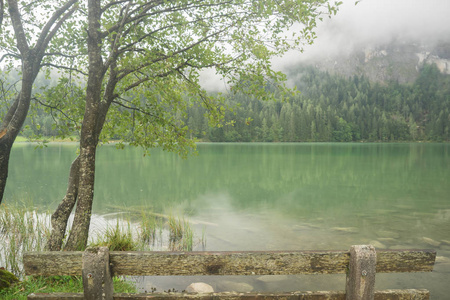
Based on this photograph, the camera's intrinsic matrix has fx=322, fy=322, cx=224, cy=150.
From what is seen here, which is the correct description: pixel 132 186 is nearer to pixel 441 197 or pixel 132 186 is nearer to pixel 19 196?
pixel 19 196

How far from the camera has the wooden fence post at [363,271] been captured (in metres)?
4.21

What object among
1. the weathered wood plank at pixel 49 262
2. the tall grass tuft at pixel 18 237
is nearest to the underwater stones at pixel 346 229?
the tall grass tuft at pixel 18 237

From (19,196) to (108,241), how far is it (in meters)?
18.6

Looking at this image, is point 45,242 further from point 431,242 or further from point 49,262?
point 431,242

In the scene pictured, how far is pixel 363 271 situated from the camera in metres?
4.22

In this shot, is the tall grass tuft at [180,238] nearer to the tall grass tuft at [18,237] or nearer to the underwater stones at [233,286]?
the underwater stones at [233,286]

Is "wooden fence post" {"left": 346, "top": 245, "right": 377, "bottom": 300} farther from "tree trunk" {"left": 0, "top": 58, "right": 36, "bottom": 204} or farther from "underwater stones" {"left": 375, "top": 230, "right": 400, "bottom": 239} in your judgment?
"underwater stones" {"left": 375, "top": 230, "right": 400, "bottom": 239}

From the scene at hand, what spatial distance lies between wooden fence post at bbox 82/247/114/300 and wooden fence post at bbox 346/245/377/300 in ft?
10.7

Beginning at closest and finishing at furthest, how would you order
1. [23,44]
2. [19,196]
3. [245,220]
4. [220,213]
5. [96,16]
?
[23,44] < [96,16] < [245,220] < [220,213] < [19,196]

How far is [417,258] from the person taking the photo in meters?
4.46

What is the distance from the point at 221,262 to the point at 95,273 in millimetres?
1629

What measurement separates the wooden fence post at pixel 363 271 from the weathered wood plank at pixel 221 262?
180mm

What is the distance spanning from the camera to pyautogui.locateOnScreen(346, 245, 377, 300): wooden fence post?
421cm

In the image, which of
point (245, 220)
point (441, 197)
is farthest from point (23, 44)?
point (441, 197)
